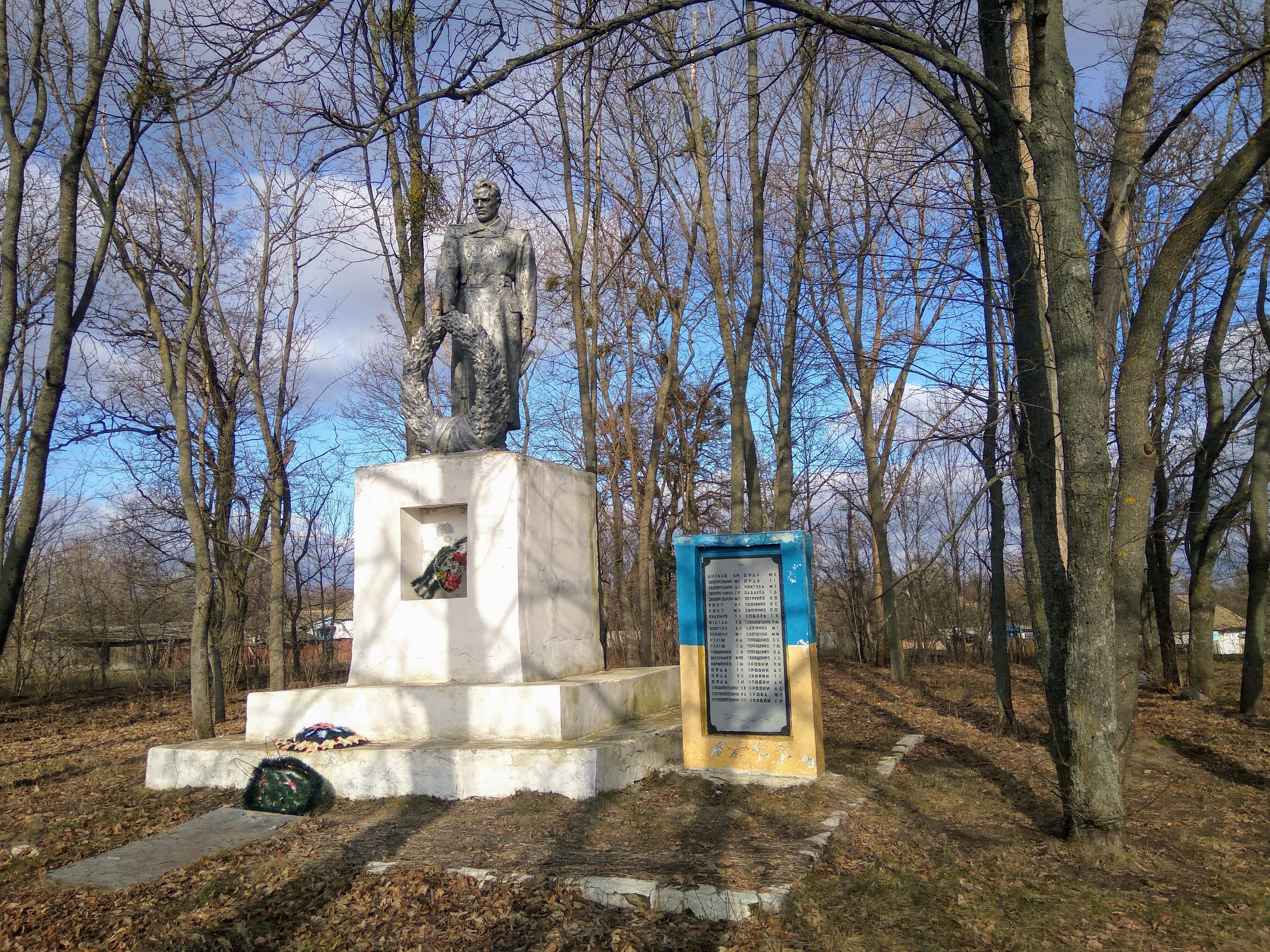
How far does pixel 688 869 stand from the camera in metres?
4.05

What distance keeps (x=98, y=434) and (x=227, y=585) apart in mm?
5132

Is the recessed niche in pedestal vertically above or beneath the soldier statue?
beneath

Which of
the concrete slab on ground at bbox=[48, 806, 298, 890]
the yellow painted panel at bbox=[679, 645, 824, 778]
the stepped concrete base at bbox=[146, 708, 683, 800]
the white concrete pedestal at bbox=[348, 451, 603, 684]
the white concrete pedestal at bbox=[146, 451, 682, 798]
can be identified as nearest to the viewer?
the concrete slab on ground at bbox=[48, 806, 298, 890]

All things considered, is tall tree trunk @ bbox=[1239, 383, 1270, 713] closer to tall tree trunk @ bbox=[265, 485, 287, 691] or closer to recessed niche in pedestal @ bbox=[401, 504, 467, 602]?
recessed niche in pedestal @ bbox=[401, 504, 467, 602]

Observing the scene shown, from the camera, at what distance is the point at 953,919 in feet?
12.0

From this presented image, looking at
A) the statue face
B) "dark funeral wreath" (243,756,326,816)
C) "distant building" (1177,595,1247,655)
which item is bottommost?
"distant building" (1177,595,1247,655)

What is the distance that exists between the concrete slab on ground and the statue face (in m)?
4.91

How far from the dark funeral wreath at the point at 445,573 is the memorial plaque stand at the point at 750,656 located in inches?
66.8

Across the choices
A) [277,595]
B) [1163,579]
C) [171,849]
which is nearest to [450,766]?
[171,849]

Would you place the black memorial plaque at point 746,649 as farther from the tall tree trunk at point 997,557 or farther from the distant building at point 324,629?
the distant building at point 324,629

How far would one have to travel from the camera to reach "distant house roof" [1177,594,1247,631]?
85.9ft

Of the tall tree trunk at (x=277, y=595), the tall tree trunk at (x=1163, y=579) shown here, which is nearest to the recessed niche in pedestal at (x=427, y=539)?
the tall tree trunk at (x=277, y=595)

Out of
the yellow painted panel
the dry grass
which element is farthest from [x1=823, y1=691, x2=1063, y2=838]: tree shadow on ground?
the yellow painted panel

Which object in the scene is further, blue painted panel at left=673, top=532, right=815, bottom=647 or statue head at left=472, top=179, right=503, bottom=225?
statue head at left=472, top=179, right=503, bottom=225
